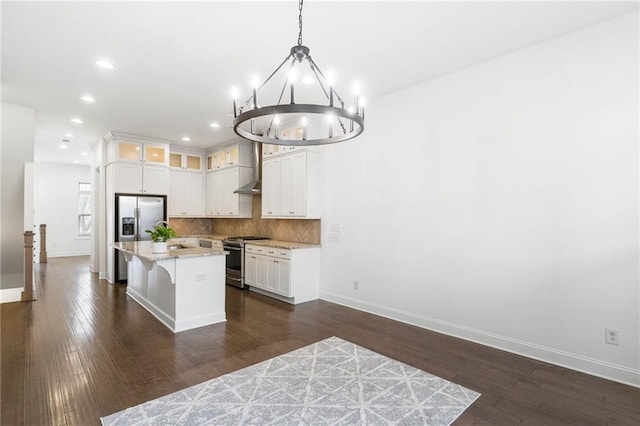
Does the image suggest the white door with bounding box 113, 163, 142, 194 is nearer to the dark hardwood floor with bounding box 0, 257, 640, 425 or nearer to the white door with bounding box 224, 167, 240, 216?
the white door with bounding box 224, 167, 240, 216

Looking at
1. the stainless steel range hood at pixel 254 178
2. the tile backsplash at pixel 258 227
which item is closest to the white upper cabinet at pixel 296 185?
the tile backsplash at pixel 258 227

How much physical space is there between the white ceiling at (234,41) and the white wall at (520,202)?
301 mm

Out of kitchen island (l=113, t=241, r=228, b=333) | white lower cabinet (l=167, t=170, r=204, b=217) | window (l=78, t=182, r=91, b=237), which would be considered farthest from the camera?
window (l=78, t=182, r=91, b=237)

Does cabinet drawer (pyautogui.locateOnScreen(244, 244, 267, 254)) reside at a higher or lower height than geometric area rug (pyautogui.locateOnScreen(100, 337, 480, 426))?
higher

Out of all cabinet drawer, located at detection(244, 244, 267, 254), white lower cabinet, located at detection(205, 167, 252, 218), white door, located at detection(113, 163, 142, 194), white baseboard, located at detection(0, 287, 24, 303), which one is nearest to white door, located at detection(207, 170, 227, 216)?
white lower cabinet, located at detection(205, 167, 252, 218)

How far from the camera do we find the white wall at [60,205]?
32.9 feet

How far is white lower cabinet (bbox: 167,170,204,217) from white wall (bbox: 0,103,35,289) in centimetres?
275

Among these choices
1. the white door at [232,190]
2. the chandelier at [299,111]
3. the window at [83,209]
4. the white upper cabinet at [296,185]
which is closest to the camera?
the chandelier at [299,111]

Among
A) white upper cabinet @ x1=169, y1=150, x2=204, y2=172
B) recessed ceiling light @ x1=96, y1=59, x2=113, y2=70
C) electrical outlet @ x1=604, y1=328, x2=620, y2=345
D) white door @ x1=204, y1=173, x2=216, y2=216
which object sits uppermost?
recessed ceiling light @ x1=96, y1=59, x2=113, y2=70

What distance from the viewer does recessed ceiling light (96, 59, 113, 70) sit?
11.3 ft

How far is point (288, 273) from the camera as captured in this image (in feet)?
16.5

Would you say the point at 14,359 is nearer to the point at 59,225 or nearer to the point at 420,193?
the point at 420,193

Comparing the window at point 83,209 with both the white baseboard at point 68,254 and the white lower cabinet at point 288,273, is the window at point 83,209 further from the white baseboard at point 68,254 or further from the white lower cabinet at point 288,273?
the white lower cabinet at point 288,273

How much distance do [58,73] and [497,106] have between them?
193 inches
